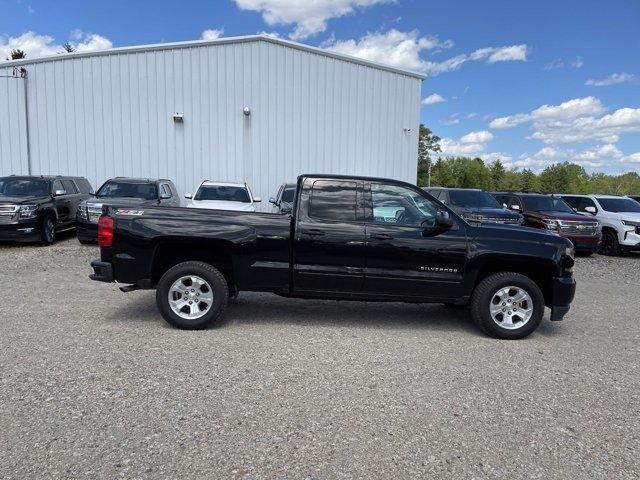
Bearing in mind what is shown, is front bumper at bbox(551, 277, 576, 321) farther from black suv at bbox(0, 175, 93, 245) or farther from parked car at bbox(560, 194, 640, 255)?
black suv at bbox(0, 175, 93, 245)

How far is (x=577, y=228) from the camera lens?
12898 millimetres

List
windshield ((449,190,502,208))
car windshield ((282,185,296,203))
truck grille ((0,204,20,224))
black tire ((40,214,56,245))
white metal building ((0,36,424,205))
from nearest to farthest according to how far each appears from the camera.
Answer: truck grille ((0,204,20,224)), black tire ((40,214,56,245)), car windshield ((282,185,296,203)), windshield ((449,190,502,208)), white metal building ((0,36,424,205))

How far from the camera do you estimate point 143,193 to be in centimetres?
1256

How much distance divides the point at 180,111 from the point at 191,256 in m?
12.6

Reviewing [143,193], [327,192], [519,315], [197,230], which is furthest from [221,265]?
[143,193]

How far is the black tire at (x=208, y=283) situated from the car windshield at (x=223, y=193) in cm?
701

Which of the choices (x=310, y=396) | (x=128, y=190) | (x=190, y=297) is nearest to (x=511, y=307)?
(x=310, y=396)

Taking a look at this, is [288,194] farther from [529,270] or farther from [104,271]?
[529,270]

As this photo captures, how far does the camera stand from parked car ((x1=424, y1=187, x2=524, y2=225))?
40.7ft

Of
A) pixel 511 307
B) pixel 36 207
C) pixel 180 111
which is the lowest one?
pixel 511 307

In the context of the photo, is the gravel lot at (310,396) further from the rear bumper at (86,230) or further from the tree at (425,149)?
the tree at (425,149)

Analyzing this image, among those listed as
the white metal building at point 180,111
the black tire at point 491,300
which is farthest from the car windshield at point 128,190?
the black tire at point 491,300

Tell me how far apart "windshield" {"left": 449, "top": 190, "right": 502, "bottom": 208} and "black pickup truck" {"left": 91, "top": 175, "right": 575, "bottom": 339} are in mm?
8047

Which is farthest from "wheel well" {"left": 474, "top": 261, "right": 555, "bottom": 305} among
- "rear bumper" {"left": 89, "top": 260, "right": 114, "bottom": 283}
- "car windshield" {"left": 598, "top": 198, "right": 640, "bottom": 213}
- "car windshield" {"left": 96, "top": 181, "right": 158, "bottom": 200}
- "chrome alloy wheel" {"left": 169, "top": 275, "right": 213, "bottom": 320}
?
"car windshield" {"left": 598, "top": 198, "right": 640, "bottom": 213}
